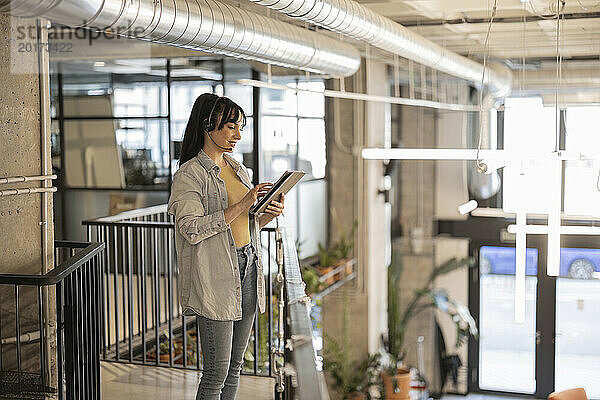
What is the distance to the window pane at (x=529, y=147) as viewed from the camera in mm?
3830

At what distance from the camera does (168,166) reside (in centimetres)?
716

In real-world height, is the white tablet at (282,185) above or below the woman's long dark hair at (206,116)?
below

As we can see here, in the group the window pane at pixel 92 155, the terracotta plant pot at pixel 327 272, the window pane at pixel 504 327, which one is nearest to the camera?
the window pane at pixel 92 155

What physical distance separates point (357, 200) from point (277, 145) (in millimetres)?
1472

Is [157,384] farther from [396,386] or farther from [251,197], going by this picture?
[396,386]

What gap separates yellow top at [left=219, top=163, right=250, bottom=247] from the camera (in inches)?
118

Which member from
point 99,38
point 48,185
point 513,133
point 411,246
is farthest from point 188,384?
point 411,246

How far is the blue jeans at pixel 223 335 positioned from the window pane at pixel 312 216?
477 cm

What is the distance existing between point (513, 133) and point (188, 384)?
2.32m

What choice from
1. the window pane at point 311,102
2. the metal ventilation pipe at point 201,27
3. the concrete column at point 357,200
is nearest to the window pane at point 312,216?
the concrete column at point 357,200

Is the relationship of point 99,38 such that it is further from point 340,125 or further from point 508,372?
point 508,372

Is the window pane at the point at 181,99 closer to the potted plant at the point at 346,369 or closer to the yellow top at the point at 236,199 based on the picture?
the potted plant at the point at 346,369

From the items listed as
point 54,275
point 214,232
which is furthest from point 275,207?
point 54,275

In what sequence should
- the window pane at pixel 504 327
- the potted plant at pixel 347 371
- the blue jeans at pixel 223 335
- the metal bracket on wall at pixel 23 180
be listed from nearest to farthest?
the blue jeans at pixel 223 335
the metal bracket on wall at pixel 23 180
the potted plant at pixel 347 371
the window pane at pixel 504 327
